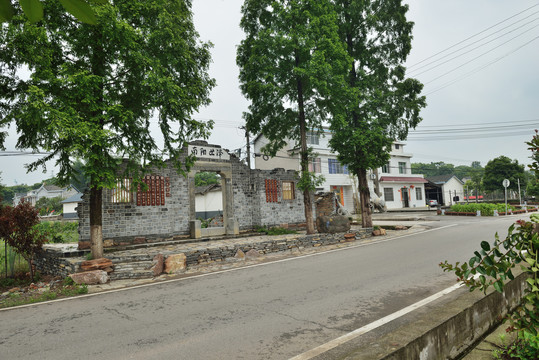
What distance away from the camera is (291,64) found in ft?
43.6

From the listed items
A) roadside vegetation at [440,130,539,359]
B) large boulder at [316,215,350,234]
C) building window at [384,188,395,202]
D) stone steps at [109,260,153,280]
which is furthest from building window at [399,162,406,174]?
roadside vegetation at [440,130,539,359]

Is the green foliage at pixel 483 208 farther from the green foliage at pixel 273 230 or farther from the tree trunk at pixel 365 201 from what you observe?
the green foliage at pixel 273 230

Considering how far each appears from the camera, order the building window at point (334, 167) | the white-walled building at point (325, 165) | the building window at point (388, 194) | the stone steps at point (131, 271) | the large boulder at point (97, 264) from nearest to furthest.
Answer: the large boulder at point (97, 264) < the stone steps at point (131, 271) < the white-walled building at point (325, 165) < the building window at point (334, 167) < the building window at point (388, 194)

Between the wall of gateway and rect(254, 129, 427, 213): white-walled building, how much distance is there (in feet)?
48.6

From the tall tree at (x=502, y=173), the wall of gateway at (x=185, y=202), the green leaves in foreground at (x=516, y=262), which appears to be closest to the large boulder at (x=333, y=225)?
the wall of gateway at (x=185, y=202)

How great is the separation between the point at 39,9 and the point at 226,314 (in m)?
5.12

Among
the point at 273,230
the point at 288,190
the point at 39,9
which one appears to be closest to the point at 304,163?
the point at 273,230

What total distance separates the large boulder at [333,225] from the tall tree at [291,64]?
1.01 m

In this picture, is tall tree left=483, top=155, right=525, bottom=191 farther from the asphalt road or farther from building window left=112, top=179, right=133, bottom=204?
building window left=112, top=179, right=133, bottom=204

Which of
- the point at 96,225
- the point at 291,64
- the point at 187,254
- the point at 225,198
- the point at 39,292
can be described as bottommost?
the point at 39,292

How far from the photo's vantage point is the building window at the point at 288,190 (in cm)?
1762

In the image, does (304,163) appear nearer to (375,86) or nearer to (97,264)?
(375,86)

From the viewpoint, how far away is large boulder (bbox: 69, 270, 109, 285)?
7.98m

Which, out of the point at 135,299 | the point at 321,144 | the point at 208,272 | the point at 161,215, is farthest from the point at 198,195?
the point at 135,299
